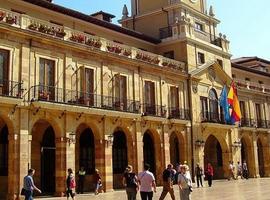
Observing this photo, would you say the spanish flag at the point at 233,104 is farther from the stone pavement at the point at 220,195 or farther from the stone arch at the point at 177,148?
the stone pavement at the point at 220,195

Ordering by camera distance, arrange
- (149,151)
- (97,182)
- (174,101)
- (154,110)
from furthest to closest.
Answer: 1. (174,101)
2. (149,151)
3. (154,110)
4. (97,182)

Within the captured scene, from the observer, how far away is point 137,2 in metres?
40.6

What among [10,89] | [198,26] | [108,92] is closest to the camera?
[10,89]

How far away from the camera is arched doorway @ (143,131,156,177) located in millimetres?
32312

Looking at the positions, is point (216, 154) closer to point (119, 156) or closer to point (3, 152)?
point (119, 156)

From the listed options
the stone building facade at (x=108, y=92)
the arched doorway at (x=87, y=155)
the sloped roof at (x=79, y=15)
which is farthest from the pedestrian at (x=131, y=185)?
the sloped roof at (x=79, y=15)

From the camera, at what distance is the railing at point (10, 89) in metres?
21.7

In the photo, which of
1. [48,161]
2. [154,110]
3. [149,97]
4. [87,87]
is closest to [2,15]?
[87,87]

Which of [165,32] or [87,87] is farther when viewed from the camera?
[165,32]

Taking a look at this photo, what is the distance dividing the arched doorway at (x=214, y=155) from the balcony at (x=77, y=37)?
28.5 feet

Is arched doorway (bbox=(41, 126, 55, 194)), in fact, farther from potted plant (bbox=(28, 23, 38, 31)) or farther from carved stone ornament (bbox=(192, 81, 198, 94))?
carved stone ornament (bbox=(192, 81, 198, 94))

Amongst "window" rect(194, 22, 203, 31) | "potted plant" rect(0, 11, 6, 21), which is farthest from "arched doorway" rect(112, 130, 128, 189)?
"window" rect(194, 22, 203, 31)

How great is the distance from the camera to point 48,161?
26781 mm

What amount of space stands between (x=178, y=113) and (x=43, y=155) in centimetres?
1138
